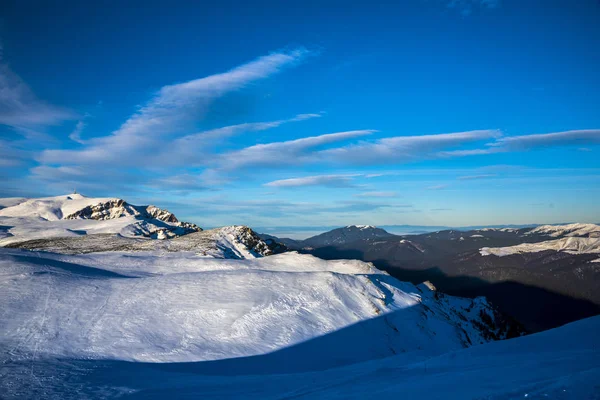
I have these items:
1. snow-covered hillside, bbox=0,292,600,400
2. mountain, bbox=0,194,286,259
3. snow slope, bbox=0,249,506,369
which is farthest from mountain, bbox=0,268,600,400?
mountain, bbox=0,194,286,259

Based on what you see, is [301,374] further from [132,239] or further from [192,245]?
[132,239]

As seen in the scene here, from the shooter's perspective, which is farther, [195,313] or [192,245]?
[192,245]

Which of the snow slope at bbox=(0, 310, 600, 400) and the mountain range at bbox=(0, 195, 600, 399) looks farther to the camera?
the mountain range at bbox=(0, 195, 600, 399)

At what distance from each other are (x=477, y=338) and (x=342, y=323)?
1234 inches

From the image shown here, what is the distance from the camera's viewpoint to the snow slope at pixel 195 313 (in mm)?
26344

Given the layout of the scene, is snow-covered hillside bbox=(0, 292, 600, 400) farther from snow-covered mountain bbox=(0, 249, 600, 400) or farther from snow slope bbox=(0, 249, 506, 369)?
snow slope bbox=(0, 249, 506, 369)

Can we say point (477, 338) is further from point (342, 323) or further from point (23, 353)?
point (23, 353)

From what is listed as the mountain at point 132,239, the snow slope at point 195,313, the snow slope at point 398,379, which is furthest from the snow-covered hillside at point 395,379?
the mountain at point 132,239

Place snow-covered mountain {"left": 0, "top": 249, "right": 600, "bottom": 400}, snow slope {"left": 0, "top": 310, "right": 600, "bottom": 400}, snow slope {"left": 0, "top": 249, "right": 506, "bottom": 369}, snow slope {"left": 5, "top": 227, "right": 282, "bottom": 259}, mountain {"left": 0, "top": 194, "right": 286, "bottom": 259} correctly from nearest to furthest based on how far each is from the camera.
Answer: snow slope {"left": 0, "top": 310, "right": 600, "bottom": 400} < snow-covered mountain {"left": 0, "top": 249, "right": 600, "bottom": 400} < snow slope {"left": 0, "top": 249, "right": 506, "bottom": 369} < snow slope {"left": 5, "top": 227, "right": 282, "bottom": 259} < mountain {"left": 0, "top": 194, "right": 286, "bottom": 259}

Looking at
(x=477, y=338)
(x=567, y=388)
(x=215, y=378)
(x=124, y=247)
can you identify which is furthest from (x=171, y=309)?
(x=124, y=247)

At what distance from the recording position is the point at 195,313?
33.8m

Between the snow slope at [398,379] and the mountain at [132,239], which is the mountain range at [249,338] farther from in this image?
the mountain at [132,239]

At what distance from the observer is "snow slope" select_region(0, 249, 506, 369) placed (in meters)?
26.3

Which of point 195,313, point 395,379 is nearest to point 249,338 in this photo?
point 195,313
